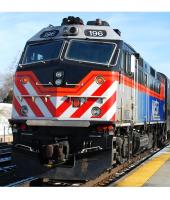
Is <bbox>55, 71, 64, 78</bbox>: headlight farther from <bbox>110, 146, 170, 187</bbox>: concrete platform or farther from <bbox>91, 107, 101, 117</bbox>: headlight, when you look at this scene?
<bbox>110, 146, 170, 187</bbox>: concrete platform

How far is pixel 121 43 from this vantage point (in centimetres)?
1141

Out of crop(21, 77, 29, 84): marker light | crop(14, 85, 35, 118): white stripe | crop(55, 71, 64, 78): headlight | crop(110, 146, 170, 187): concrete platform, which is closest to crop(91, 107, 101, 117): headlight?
crop(55, 71, 64, 78): headlight

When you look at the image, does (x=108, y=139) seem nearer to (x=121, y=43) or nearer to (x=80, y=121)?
(x=80, y=121)

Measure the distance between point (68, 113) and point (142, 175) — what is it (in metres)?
2.49

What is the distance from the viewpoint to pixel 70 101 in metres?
10.6

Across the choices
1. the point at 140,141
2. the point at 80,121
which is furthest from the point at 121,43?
the point at 140,141

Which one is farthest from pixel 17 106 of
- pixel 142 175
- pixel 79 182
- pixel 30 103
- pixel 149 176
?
pixel 149 176

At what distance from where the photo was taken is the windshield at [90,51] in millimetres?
11000

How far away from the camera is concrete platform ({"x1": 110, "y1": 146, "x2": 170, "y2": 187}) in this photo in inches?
392

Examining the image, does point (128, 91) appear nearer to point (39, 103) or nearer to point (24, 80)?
point (39, 103)

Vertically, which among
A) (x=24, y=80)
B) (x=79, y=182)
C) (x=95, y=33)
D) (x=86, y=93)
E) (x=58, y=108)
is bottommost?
(x=79, y=182)

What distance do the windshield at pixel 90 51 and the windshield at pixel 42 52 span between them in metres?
0.32
